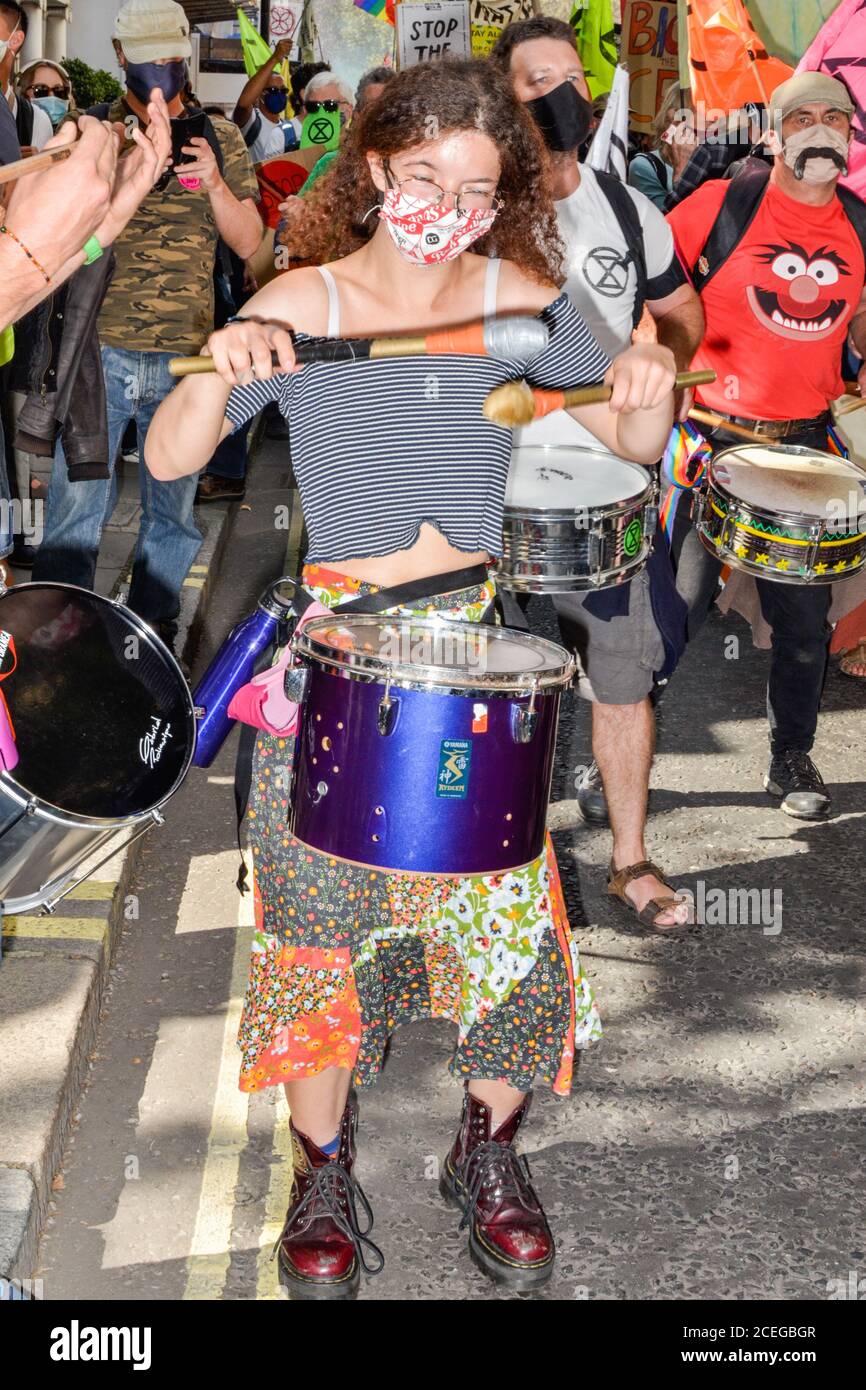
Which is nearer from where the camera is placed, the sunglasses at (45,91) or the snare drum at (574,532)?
the snare drum at (574,532)

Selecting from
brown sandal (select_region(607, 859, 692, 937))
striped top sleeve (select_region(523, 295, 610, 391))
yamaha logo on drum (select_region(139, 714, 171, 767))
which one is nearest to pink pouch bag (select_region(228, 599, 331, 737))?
yamaha logo on drum (select_region(139, 714, 171, 767))

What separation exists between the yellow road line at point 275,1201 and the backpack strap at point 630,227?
2472mm

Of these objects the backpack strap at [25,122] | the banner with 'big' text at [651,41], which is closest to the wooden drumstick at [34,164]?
the backpack strap at [25,122]

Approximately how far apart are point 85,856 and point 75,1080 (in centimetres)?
106

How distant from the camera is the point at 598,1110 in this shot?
3.73 metres

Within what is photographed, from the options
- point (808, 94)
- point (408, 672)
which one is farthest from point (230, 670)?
point (808, 94)

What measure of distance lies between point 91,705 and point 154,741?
0.47 feet

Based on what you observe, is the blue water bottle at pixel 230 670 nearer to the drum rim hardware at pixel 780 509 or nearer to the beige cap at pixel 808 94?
the drum rim hardware at pixel 780 509

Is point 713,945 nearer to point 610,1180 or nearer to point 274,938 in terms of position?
point 610,1180

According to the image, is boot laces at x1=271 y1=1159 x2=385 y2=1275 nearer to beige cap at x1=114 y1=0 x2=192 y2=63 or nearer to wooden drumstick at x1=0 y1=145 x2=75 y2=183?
wooden drumstick at x1=0 y1=145 x2=75 y2=183

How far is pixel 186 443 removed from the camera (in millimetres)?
2771

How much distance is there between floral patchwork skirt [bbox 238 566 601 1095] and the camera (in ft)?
9.58

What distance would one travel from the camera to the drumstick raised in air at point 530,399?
8.64ft

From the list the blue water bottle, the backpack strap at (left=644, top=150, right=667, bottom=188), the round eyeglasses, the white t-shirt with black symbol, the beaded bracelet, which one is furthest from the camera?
the backpack strap at (left=644, top=150, right=667, bottom=188)
